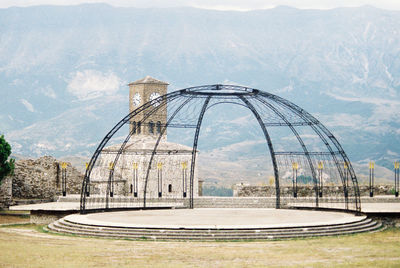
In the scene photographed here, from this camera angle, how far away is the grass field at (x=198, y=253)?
19328mm

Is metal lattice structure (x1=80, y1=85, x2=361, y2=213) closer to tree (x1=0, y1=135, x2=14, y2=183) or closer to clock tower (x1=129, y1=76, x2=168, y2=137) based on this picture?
tree (x1=0, y1=135, x2=14, y2=183)

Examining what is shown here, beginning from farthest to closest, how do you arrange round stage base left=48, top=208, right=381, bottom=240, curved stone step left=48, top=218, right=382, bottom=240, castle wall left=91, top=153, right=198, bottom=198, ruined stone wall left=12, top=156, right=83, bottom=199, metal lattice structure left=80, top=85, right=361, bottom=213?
castle wall left=91, top=153, right=198, bottom=198
ruined stone wall left=12, top=156, right=83, bottom=199
metal lattice structure left=80, top=85, right=361, bottom=213
round stage base left=48, top=208, right=381, bottom=240
curved stone step left=48, top=218, right=382, bottom=240

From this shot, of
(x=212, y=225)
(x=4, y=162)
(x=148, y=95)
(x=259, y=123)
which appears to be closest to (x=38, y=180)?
(x=4, y=162)

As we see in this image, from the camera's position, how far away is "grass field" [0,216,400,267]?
19328 mm

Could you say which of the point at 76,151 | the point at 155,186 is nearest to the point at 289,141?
the point at 76,151

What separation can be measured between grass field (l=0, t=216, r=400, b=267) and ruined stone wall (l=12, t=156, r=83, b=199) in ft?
54.6

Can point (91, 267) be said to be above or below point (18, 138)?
below

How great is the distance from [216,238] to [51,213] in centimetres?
930

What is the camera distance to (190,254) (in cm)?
2069

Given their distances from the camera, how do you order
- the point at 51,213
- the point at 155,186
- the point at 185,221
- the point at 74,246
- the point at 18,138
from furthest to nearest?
the point at 18,138
the point at 155,186
the point at 51,213
the point at 185,221
the point at 74,246

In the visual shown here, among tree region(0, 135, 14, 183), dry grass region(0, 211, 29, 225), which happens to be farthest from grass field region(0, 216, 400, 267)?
tree region(0, 135, 14, 183)

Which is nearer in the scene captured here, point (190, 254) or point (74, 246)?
point (190, 254)

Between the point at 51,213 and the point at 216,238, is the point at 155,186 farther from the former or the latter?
the point at 216,238

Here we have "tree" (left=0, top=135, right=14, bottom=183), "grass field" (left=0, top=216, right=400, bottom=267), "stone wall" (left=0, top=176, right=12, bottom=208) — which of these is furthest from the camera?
"stone wall" (left=0, top=176, right=12, bottom=208)
